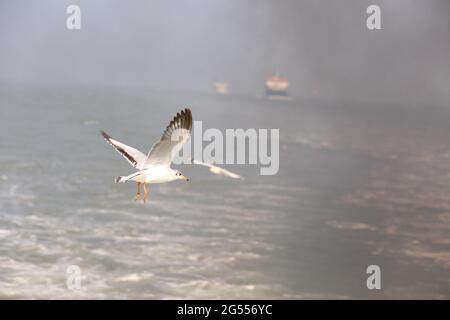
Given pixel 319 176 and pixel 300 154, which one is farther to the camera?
pixel 300 154

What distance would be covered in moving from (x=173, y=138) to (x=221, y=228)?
101 meters

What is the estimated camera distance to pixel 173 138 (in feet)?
21.7

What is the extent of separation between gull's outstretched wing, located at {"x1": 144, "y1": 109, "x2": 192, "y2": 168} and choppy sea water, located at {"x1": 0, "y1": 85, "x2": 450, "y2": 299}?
A: 63534 mm

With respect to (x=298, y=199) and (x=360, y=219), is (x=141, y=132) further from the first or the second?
(x=360, y=219)

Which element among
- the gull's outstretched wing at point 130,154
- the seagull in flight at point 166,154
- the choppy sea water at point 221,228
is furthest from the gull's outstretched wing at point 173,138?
the choppy sea water at point 221,228

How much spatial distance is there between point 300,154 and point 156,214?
214 ft

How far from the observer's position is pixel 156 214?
11681 cm

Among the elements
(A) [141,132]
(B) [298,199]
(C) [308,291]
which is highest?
(A) [141,132]

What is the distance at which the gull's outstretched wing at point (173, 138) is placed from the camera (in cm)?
660

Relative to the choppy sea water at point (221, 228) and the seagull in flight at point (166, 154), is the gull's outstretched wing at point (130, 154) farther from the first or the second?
the choppy sea water at point (221, 228)

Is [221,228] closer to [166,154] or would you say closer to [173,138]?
[166,154]

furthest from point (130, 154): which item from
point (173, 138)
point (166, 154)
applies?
point (173, 138)

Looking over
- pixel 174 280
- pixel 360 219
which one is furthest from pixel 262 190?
pixel 174 280

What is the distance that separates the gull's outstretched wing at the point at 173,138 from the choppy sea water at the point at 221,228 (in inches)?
2501
